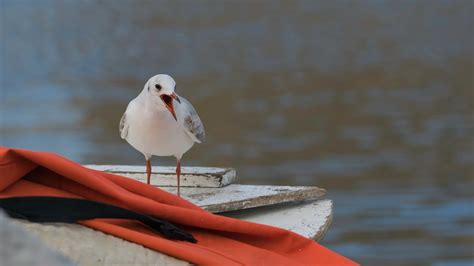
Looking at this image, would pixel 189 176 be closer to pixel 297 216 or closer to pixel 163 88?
pixel 163 88

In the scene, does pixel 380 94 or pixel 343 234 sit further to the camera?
pixel 380 94

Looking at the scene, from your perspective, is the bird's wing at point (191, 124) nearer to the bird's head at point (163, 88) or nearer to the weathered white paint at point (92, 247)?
the bird's head at point (163, 88)

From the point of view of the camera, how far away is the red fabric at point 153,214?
2.16m

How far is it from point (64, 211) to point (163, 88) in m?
1.41

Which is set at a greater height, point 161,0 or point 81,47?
point 161,0

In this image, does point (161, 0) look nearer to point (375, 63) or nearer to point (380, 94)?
point (375, 63)

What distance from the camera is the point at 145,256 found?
83.8 inches

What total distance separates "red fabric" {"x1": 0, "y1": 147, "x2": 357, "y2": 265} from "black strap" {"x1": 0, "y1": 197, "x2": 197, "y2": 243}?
0.07ft

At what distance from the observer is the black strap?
2.11m

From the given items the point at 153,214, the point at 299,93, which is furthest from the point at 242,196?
the point at 299,93

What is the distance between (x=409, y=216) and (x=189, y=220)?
4836mm

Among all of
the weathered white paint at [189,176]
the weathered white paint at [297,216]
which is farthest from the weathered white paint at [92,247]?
the weathered white paint at [189,176]

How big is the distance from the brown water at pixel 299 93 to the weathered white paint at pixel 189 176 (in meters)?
2.57

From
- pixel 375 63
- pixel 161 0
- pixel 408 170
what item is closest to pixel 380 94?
pixel 375 63
